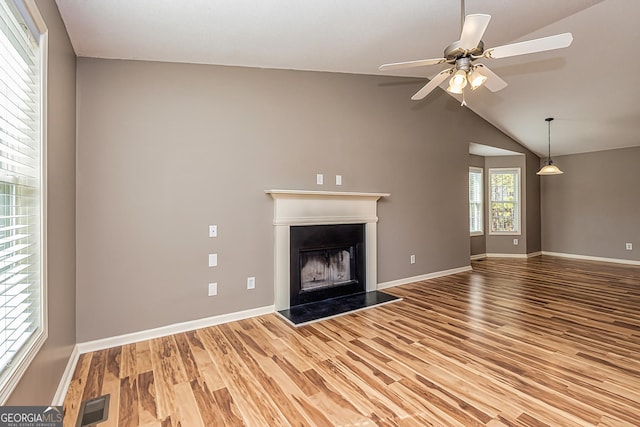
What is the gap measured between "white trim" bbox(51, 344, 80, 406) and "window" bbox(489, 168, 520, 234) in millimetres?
7521

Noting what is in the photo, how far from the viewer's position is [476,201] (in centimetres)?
702

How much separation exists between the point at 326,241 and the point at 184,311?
1.75 meters

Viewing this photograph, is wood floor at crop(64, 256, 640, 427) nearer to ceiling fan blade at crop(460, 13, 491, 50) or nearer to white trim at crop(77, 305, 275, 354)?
white trim at crop(77, 305, 275, 354)

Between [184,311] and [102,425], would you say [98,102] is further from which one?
[102,425]

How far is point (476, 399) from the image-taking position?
6.29 feet

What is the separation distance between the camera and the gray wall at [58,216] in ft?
5.50

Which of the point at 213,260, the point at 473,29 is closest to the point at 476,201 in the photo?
the point at 473,29

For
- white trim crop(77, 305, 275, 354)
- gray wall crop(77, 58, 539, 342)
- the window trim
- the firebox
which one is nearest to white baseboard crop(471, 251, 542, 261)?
the window trim

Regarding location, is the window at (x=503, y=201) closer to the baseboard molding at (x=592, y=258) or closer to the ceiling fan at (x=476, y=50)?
the baseboard molding at (x=592, y=258)

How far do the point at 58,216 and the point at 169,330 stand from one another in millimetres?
1432

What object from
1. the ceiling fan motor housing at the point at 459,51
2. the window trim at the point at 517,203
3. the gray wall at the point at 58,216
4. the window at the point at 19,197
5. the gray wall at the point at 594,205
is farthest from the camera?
the window trim at the point at 517,203

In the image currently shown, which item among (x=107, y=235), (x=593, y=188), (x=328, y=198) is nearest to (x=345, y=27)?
(x=328, y=198)

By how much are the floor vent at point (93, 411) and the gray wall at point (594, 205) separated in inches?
336

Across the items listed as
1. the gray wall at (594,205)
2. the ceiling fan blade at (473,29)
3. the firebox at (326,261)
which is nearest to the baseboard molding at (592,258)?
the gray wall at (594,205)
